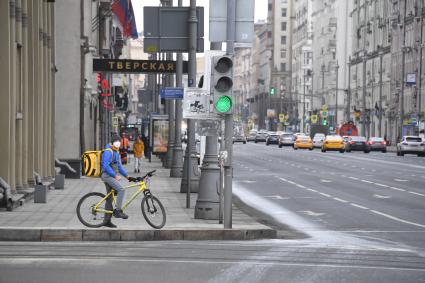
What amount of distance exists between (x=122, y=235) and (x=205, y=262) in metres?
3.95

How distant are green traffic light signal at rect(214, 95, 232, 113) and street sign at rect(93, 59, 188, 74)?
16498 mm

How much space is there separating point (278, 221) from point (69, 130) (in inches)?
749

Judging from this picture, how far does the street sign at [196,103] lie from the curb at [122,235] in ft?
9.22

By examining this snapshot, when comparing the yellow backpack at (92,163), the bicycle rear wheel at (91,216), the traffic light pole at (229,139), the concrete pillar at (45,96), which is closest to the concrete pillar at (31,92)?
the concrete pillar at (45,96)

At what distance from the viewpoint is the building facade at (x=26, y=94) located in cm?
2456

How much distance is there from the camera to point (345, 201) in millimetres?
30078

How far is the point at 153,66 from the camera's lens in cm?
3634

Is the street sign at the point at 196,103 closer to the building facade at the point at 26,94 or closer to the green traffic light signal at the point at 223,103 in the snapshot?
the green traffic light signal at the point at 223,103

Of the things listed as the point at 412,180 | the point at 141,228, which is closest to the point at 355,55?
the point at 412,180

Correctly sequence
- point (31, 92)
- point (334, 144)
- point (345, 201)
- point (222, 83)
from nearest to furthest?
point (222, 83), point (31, 92), point (345, 201), point (334, 144)

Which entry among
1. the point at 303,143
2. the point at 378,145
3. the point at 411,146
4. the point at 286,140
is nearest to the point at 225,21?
the point at 411,146

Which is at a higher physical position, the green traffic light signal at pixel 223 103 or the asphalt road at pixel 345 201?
the green traffic light signal at pixel 223 103

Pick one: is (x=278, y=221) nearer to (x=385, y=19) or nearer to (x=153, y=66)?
(x=153, y=66)

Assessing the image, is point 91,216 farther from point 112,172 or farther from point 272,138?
point 272,138
